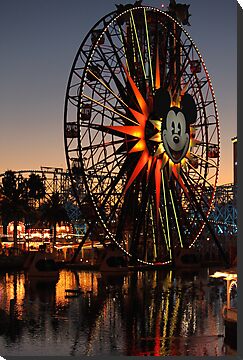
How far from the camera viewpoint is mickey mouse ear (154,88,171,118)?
44.2 m

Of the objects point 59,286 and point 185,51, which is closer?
point 59,286

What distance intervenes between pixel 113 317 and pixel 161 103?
61.8 ft

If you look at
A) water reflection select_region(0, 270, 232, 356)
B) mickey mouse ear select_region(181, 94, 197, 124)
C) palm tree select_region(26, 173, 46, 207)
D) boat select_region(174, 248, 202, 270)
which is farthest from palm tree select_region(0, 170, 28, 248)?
water reflection select_region(0, 270, 232, 356)

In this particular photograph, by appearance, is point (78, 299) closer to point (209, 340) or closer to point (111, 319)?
point (111, 319)

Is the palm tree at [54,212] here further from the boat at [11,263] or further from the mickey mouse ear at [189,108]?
the mickey mouse ear at [189,108]

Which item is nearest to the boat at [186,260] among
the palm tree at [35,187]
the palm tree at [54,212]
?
the palm tree at [54,212]

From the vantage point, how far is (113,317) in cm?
2772

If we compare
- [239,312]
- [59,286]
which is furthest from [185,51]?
[239,312]

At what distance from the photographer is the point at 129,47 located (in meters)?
46.3

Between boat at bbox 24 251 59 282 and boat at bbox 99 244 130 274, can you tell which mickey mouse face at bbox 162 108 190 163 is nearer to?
boat at bbox 99 244 130 274

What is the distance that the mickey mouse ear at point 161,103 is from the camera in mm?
44156

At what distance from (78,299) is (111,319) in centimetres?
614

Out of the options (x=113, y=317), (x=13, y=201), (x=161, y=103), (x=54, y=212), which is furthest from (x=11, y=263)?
(x=54, y=212)

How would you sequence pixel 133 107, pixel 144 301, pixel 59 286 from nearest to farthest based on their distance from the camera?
pixel 144 301 < pixel 59 286 < pixel 133 107
